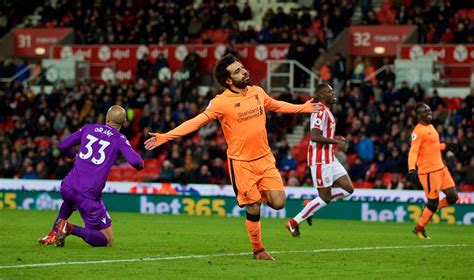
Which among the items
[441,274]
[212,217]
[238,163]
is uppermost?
[238,163]

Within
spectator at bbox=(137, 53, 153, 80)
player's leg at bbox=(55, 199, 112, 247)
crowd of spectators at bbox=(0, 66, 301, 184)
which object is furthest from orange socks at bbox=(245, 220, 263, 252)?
spectator at bbox=(137, 53, 153, 80)

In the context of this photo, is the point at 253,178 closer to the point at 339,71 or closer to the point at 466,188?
the point at 466,188

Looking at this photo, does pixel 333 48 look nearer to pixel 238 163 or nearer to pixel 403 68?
pixel 403 68

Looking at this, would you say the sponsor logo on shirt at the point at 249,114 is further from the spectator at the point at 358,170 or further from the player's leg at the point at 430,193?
the spectator at the point at 358,170

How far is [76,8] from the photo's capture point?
137 feet

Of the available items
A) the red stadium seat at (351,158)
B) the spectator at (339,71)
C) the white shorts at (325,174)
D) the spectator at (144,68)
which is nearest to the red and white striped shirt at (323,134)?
the white shorts at (325,174)

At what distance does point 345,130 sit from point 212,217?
601 centimetres

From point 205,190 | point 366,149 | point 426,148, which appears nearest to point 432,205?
point 426,148

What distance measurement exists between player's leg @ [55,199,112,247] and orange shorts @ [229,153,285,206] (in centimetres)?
194

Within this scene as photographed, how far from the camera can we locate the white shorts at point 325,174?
17625 millimetres

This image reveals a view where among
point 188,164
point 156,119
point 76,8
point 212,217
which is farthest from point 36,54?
point 212,217

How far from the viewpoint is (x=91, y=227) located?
14.0m

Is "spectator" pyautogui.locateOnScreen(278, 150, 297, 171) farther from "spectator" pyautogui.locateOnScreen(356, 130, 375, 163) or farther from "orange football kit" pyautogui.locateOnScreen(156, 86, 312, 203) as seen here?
"orange football kit" pyautogui.locateOnScreen(156, 86, 312, 203)

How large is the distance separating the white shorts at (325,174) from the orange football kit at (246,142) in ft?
14.7
